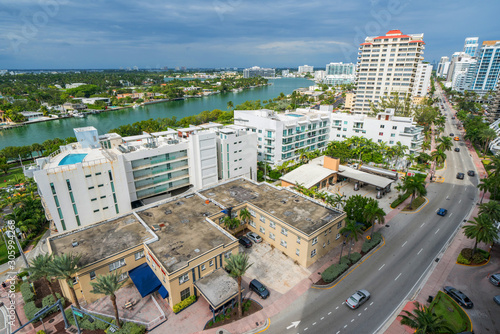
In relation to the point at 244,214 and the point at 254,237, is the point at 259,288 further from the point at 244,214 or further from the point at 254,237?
the point at 244,214

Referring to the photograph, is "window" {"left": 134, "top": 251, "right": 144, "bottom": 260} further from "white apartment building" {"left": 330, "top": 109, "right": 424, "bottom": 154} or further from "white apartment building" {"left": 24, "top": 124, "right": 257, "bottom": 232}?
"white apartment building" {"left": 330, "top": 109, "right": 424, "bottom": 154}

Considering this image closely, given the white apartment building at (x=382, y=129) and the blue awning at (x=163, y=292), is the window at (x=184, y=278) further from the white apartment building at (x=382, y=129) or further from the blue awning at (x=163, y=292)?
the white apartment building at (x=382, y=129)

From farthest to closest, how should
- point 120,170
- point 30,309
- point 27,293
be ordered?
1. point 120,170
2. point 27,293
3. point 30,309

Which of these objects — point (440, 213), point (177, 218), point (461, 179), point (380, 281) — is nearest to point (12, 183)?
point (177, 218)

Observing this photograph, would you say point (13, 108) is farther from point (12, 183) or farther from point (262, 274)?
point (262, 274)

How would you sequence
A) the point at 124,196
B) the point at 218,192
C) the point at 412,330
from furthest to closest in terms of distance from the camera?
1. the point at 218,192
2. the point at 124,196
3. the point at 412,330

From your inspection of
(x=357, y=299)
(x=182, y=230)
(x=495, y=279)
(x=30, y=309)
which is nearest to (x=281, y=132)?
(x=182, y=230)
